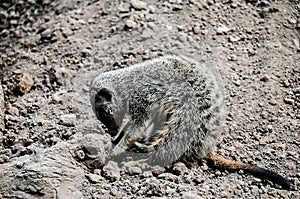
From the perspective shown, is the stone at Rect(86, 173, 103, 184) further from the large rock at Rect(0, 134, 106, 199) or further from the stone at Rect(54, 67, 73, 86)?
the stone at Rect(54, 67, 73, 86)

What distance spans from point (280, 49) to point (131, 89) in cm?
98

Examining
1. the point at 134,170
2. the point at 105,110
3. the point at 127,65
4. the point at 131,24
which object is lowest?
the point at 134,170

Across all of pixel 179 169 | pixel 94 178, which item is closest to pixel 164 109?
pixel 179 169

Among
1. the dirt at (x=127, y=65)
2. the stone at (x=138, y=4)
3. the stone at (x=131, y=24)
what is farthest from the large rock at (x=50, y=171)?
the stone at (x=138, y=4)

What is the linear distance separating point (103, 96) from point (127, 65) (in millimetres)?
308

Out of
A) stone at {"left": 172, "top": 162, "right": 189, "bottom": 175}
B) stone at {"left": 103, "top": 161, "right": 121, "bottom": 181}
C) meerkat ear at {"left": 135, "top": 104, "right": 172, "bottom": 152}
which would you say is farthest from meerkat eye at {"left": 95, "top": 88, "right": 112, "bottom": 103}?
stone at {"left": 172, "top": 162, "right": 189, "bottom": 175}

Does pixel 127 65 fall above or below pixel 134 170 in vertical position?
above

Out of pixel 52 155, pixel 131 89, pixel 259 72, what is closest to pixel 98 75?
pixel 131 89

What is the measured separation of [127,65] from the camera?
329 centimetres

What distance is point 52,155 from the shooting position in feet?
8.75

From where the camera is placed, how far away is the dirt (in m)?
2.67

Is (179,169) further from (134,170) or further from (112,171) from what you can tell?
(112,171)

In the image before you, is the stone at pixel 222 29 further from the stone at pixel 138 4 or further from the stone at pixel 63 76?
the stone at pixel 63 76

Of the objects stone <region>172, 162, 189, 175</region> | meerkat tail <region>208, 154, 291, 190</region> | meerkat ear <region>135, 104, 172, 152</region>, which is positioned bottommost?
stone <region>172, 162, 189, 175</region>
